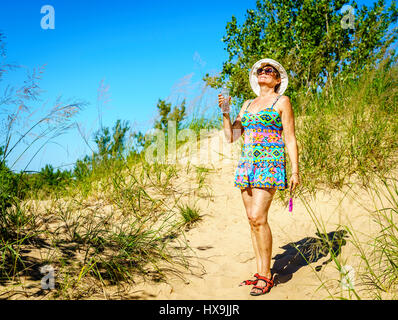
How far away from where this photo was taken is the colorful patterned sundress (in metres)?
2.86

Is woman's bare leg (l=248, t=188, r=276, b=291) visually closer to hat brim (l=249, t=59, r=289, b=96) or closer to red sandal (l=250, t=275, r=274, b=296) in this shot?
red sandal (l=250, t=275, r=274, b=296)

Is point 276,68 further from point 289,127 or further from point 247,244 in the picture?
A: point 247,244

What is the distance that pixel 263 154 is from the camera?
2.92m

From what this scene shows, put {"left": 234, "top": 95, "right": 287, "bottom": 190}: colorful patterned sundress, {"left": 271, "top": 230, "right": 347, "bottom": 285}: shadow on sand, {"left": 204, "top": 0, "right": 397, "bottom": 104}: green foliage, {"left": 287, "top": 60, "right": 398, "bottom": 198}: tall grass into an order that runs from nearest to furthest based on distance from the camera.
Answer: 1. {"left": 234, "top": 95, "right": 287, "bottom": 190}: colorful patterned sundress
2. {"left": 271, "top": 230, "right": 347, "bottom": 285}: shadow on sand
3. {"left": 287, "top": 60, "right": 398, "bottom": 198}: tall grass
4. {"left": 204, "top": 0, "right": 397, "bottom": 104}: green foliage

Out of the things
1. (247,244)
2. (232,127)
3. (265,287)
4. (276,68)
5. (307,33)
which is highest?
(307,33)

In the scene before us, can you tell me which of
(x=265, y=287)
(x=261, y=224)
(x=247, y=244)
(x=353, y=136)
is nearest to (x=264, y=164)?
(x=261, y=224)

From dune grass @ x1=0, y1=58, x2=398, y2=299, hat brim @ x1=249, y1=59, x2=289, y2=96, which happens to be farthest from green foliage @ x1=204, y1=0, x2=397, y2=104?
hat brim @ x1=249, y1=59, x2=289, y2=96

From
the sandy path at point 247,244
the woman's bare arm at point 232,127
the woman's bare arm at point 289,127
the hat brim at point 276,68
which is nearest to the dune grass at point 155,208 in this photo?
the sandy path at point 247,244

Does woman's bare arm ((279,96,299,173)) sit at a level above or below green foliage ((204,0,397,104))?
below

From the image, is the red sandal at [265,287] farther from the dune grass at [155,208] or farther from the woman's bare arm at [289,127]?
the woman's bare arm at [289,127]

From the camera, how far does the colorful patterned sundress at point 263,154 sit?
2861 millimetres

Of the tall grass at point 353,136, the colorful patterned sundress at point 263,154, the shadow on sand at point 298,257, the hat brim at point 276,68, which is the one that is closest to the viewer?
the colorful patterned sundress at point 263,154

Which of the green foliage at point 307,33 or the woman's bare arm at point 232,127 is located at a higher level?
the green foliage at point 307,33

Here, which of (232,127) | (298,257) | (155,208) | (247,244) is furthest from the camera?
(155,208)
